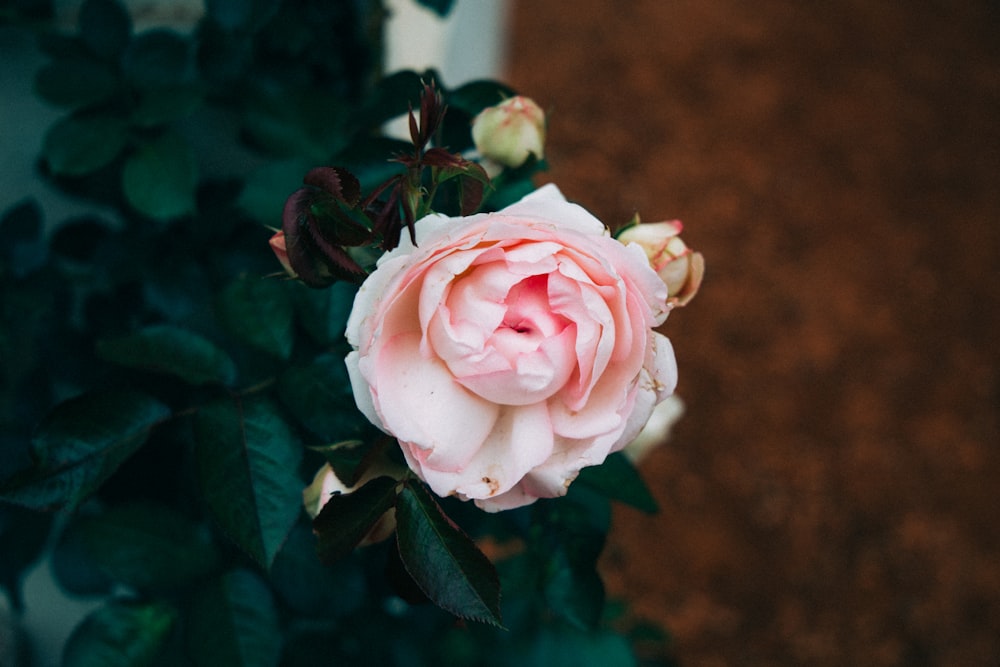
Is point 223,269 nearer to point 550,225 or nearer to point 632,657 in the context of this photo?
point 550,225

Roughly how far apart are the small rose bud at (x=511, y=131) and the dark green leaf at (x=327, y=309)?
16 centimetres

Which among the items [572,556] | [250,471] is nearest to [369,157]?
[250,471]

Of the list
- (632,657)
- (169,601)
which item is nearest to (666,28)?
(632,657)

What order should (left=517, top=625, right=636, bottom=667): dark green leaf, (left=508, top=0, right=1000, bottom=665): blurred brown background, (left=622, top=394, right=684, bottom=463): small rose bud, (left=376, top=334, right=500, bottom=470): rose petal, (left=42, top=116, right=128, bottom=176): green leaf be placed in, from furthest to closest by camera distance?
1. (left=508, top=0, right=1000, bottom=665): blurred brown background
2. (left=517, top=625, right=636, bottom=667): dark green leaf
3. (left=622, top=394, right=684, bottom=463): small rose bud
4. (left=42, top=116, right=128, bottom=176): green leaf
5. (left=376, top=334, right=500, bottom=470): rose petal

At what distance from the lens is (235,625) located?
69 centimetres

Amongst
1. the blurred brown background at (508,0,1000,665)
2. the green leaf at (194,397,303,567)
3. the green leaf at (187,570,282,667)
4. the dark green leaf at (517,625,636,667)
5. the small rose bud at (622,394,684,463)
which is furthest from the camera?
the blurred brown background at (508,0,1000,665)

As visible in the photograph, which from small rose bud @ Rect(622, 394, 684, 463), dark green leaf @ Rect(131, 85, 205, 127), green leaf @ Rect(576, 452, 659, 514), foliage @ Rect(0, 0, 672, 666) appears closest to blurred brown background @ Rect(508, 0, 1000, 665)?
small rose bud @ Rect(622, 394, 684, 463)

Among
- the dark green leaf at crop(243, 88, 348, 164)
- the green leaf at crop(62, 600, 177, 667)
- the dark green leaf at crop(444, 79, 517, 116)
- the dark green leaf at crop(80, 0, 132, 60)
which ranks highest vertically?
the dark green leaf at crop(444, 79, 517, 116)

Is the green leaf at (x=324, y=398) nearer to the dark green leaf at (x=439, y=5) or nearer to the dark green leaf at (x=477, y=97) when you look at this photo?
the dark green leaf at (x=477, y=97)

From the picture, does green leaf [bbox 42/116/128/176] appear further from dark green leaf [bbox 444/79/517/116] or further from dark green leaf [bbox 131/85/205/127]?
dark green leaf [bbox 444/79/517/116]

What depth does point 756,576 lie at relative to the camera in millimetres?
1984

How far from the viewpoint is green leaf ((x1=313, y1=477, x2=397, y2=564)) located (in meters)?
0.49

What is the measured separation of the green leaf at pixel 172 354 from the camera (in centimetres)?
65

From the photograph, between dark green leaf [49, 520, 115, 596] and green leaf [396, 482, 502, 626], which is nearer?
green leaf [396, 482, 502, 626]
